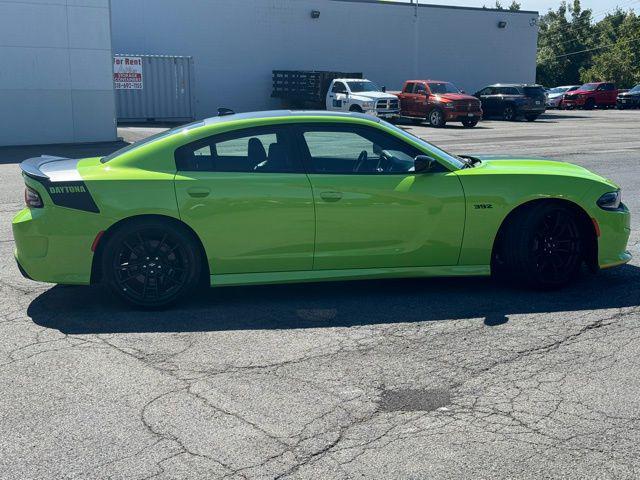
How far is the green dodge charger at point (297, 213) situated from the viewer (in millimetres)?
5992

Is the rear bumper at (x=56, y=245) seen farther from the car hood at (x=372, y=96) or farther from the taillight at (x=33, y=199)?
the car hood at (x=372, y=96)

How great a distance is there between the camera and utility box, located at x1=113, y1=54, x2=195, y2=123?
1270 inches

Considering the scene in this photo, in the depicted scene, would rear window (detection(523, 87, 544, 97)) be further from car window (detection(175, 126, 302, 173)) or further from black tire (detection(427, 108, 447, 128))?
car window (detection(175, 126, 302, 173))

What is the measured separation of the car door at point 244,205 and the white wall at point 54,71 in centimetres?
1800

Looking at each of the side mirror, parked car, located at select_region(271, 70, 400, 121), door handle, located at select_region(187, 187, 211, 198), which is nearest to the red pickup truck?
parked car, located at select_region(271, 70, 400, 121)

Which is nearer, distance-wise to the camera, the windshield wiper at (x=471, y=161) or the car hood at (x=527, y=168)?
the car hood at (x=527, y=168)

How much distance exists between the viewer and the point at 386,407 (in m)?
4.30

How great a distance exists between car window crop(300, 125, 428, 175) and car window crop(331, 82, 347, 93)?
86.4 feet

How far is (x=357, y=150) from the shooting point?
21.1 ft

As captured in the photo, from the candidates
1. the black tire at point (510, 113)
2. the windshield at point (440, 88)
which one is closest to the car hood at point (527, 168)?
the windshield at point (440, 88)

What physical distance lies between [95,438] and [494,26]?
4616cm

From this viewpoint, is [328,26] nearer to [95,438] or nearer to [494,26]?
[494,26]

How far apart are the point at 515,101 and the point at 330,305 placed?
102 ft

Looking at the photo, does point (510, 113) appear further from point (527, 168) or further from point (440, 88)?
point (527, 168)
